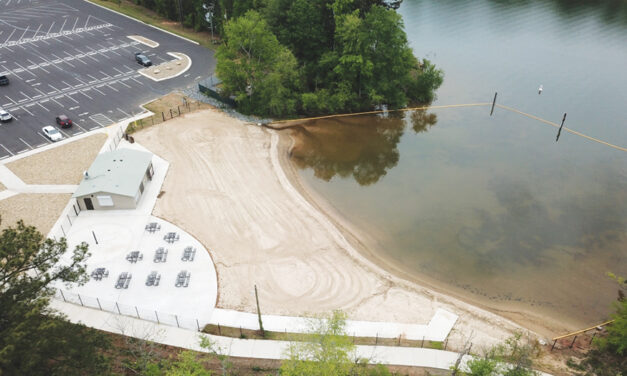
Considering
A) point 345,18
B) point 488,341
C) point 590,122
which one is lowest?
point 488,341

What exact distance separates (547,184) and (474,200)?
1005cm

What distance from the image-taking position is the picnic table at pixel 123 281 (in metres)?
37.0

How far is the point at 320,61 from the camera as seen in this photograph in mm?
66500

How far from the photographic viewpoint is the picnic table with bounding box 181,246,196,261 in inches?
1577

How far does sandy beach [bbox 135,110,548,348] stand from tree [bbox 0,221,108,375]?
13742 millimetres

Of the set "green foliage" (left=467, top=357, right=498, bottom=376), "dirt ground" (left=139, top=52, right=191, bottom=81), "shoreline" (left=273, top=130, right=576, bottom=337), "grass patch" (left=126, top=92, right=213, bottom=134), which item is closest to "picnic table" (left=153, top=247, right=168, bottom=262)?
"shoreline" (left=273, top=130, right=576, bottom=337)

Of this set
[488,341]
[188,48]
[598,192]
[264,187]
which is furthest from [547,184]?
[188,48]

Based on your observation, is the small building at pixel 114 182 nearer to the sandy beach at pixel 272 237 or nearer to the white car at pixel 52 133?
the sandy beach at pixel 272 237

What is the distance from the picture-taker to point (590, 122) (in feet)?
Answer: 210

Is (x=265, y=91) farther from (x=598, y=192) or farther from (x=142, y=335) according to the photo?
(x=598, y=192)

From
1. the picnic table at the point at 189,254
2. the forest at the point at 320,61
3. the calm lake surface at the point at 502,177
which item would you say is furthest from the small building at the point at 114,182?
the forest at the point at 320,61

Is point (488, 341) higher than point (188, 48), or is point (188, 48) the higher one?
point (188, 48)

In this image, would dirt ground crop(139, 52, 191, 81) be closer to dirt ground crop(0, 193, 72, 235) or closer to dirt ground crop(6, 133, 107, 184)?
dirt ground crop(6, 133, 107, 184)

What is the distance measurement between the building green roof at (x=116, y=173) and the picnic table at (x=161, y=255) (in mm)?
7738
